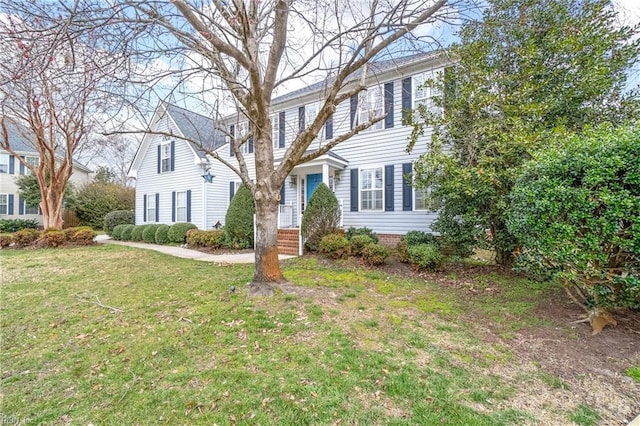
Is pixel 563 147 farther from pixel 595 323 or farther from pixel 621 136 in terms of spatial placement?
pixel 595 323

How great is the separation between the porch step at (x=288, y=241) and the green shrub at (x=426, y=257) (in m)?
4.17

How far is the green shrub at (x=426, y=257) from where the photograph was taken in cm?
714

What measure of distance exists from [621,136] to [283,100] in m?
12.0

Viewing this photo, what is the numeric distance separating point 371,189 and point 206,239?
6.81 m

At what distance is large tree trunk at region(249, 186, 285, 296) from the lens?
17.0 ft

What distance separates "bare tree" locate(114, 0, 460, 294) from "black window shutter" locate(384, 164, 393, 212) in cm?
549

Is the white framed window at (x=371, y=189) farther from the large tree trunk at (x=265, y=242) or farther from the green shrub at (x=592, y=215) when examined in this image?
the green shrub at (x=592, y=215)

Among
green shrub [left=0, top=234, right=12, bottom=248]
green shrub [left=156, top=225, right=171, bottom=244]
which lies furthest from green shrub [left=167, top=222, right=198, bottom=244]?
green shrub [left=0, top=234, right=12, bottom=248]

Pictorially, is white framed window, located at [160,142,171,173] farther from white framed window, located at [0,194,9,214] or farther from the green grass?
white framed window, located at [0,194,9,214]

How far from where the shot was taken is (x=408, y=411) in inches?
93.9

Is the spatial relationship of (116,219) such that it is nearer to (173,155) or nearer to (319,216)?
(173,155)

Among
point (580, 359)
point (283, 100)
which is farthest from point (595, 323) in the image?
point (283, 100)

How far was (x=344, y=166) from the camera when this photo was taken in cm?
1161

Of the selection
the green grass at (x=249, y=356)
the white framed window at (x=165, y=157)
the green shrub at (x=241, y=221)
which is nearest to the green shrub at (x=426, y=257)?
the green grass at (x=249, y=356)
